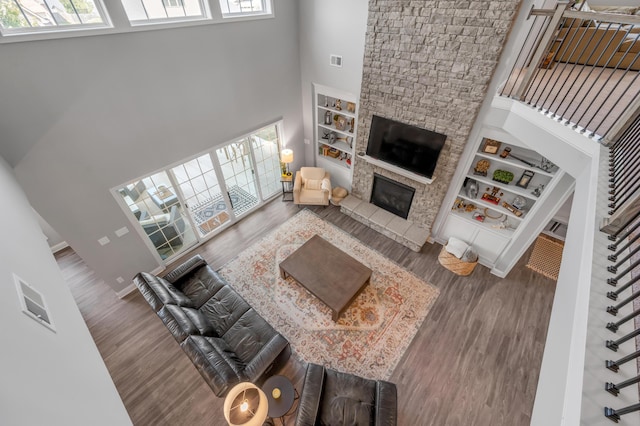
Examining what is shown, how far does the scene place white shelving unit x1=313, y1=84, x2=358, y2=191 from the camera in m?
5.78

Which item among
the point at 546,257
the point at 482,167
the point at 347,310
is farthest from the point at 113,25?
the point at 546,257

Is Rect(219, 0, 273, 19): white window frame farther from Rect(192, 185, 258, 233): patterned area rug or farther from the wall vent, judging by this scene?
the wall vent

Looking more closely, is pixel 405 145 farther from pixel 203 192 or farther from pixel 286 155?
pixel 203 192

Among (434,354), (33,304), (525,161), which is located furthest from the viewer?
(525,161)

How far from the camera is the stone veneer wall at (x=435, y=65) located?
3.58 metres

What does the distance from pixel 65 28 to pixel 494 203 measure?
6.86 m

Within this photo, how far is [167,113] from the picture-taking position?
4.13 m

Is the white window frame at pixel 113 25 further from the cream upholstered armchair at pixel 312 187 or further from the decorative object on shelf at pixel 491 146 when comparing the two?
the decorative object on shelf at pixel 491 146

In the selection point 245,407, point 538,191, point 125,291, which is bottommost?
point 125,291

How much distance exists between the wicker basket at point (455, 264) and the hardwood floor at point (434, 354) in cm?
12

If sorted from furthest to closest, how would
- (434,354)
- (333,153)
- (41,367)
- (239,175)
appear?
1. (333,153)
2. (239,175)
3. (434,354)
4. (41,367)

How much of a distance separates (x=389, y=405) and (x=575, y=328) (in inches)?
92.7

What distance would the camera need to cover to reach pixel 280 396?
3064mm

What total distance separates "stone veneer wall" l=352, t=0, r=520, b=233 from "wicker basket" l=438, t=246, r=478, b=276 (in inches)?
32.4
